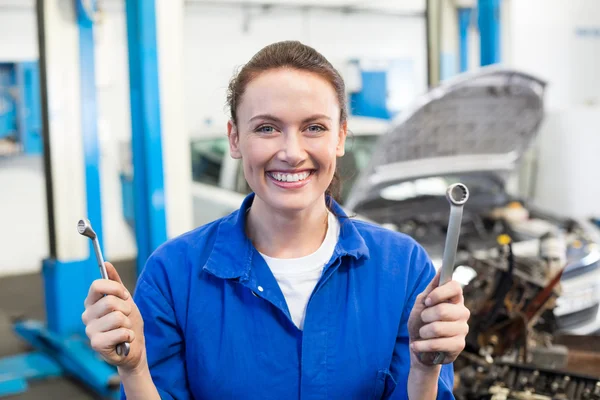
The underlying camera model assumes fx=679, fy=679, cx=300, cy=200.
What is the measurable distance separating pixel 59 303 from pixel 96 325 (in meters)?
2.93

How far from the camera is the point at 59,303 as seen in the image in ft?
12.4

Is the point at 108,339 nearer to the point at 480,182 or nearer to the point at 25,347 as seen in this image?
the point at 480,182

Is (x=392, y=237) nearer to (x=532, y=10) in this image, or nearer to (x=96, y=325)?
(x=96, y=325)

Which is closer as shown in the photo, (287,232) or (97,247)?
(97,247)

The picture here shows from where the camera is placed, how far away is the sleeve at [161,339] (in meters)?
1.23

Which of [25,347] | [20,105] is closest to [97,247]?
[25,347]

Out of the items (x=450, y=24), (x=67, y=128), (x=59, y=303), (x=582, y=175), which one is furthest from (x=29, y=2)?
(x=582, y=175)

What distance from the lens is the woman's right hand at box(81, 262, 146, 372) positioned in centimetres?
105

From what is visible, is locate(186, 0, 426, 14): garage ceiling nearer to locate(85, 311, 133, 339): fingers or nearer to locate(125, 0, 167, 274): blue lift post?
locate(125, 0, 167, 274): blue lift post

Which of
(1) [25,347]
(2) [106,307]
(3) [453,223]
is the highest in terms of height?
(3) [453,223]

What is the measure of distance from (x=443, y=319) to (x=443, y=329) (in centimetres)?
→ 1

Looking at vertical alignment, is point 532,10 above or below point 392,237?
above

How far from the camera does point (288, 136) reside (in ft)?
3.95

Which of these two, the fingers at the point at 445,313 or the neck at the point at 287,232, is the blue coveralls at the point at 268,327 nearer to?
the neck at the point at 287,232
